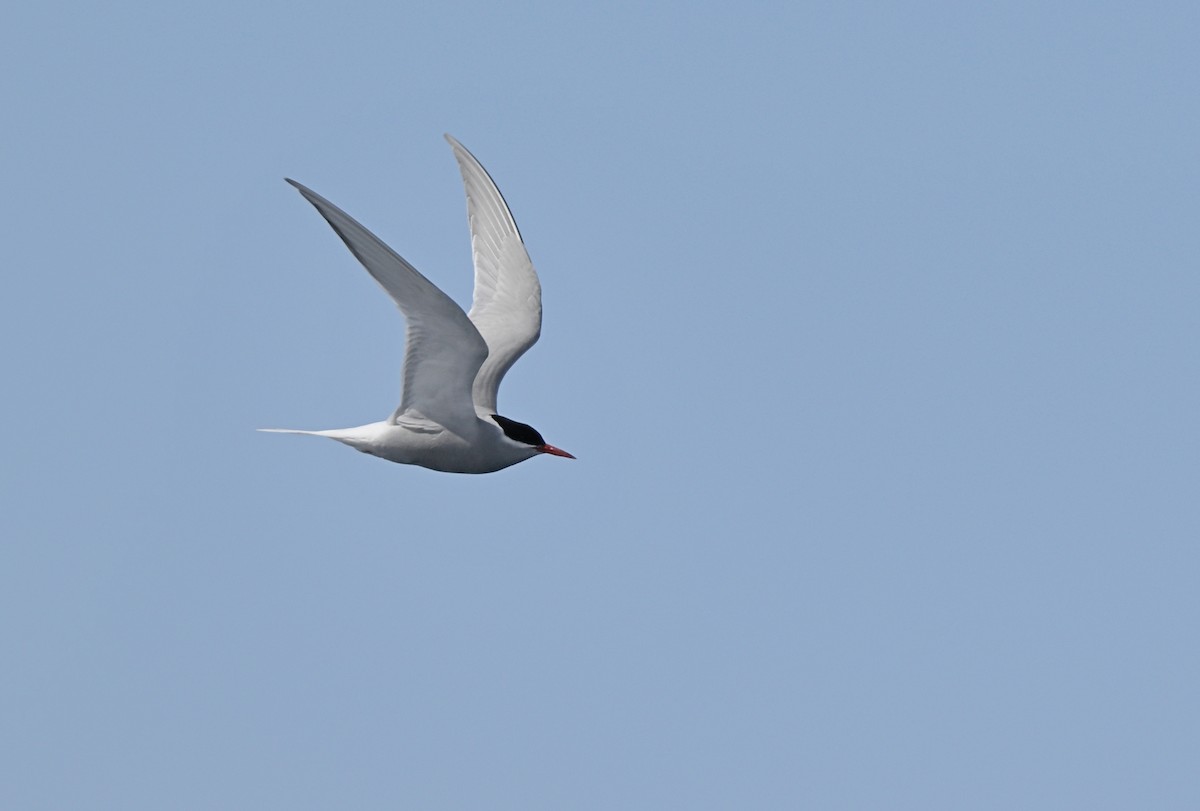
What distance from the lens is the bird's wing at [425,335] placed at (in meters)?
12.7

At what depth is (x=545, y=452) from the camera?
643 inches

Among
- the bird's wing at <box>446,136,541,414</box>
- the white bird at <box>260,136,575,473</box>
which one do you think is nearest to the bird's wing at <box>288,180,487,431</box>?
the white bird at <box>260,136,575,473</box>

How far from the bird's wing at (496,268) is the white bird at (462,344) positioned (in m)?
0.01

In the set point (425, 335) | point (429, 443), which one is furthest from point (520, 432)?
point (425, 335)

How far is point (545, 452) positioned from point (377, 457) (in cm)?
186

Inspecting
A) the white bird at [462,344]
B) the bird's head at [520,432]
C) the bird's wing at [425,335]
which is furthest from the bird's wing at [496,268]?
the bird's wing at [425,335]

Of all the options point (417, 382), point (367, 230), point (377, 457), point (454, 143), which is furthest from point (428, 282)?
point (454, 143)

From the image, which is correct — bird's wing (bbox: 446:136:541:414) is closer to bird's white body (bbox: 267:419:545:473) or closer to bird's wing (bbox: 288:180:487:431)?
bird's white body (bbox: 267:419:545:473)

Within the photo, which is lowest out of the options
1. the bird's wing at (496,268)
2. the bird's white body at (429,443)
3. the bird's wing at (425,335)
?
the bird's white body at (429,443)

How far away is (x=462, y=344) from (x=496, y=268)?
392cm

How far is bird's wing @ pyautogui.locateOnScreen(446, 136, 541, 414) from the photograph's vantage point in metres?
17.5

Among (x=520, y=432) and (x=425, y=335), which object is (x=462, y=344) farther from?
(x=520, y=432)

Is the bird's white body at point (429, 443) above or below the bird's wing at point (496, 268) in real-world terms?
below

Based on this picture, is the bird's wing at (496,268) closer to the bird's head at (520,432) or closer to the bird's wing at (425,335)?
the bird's head at (520,432)
